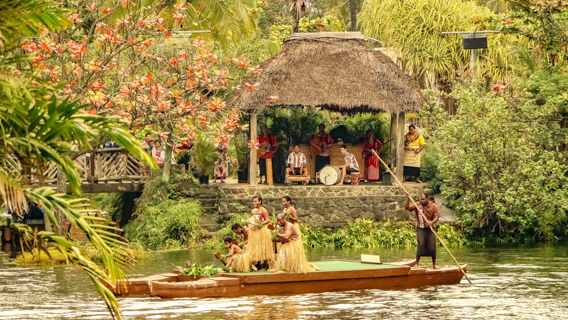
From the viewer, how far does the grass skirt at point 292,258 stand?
12961 millimetres

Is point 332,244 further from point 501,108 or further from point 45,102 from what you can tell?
point 45,102

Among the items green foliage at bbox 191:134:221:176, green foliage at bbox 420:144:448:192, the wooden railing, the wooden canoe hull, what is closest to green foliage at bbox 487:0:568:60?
the wooden canoe hull

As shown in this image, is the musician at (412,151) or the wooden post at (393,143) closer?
the musician at (412,151)

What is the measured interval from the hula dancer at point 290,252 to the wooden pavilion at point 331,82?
7.20m

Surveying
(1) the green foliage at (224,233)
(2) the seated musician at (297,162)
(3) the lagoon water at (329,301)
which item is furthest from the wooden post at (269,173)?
(3) the lagoon water at (329,301)

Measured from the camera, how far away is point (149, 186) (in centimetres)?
2056

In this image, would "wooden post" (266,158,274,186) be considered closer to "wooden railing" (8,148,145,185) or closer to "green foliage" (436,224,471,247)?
"wooden railing" (8,148,145,185)

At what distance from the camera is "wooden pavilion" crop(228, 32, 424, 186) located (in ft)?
66.6

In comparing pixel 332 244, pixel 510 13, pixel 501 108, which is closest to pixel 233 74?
pixel 332 244

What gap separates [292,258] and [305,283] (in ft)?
1.46

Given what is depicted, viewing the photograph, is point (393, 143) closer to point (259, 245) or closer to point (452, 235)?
point (452, 235)

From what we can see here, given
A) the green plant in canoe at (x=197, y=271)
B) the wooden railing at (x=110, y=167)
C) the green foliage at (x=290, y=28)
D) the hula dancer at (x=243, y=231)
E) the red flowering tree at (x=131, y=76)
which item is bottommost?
the green plant in canoe at (x=197, y=271)

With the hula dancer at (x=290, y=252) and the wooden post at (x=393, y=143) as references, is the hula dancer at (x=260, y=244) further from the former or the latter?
the wooden post at (x=393, y=143)

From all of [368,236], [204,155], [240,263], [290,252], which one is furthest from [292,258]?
[204,155]
